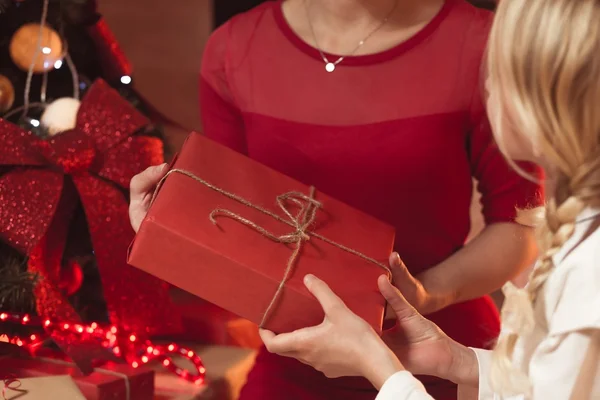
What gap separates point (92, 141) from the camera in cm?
110

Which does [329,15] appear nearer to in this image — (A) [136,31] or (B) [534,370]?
(B) [534,370]

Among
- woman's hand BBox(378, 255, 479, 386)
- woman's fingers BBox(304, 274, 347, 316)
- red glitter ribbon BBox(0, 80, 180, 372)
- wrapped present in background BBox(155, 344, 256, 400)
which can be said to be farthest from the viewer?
wrapped present in background BBox(155, 344, 256, 400)

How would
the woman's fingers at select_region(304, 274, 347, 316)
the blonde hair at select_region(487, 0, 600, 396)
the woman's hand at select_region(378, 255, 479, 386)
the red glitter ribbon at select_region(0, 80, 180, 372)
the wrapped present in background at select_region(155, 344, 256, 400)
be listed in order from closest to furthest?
1. the blonde hair at select_region(487, 0, 600, 396)
2. the woman's fingers at select_region(304, 274, 347, 316)
3. the woman's hand at select_region(378, 255, 479, 386)
4. the red glitter ribbon at select_region(0, 80, 180, 372)
5. the wrapped present in background at select_region(155, 344, 256, 400)

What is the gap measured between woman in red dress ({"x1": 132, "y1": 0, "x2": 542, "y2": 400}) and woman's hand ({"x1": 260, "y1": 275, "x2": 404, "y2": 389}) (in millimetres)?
276

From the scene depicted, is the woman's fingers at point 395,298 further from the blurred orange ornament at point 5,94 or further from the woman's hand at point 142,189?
the blurred orange ornament at point 5,94

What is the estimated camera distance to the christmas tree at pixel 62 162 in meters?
1.04

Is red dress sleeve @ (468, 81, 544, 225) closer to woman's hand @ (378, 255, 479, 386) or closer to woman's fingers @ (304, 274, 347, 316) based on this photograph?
woman's hand @ (378, 255, 479, 386)

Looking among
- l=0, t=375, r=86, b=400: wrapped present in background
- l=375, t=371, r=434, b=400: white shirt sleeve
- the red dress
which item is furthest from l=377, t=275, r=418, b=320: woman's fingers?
l=0, t=375, r=86, b=400: wrapped present in background

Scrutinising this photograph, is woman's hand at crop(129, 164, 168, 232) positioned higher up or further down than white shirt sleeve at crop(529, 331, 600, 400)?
higher up

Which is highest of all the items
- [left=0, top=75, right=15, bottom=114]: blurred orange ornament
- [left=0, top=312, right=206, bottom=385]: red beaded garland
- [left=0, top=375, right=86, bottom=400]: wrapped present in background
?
[left=0, top=75, right=15, bottom=114]: blurred orange ornament

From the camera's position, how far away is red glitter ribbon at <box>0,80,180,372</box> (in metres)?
1.04

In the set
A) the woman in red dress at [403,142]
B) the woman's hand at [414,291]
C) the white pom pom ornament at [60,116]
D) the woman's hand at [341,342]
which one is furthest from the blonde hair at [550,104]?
the white pom pom ornament at [60,116]

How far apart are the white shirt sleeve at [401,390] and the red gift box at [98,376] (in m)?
0.44

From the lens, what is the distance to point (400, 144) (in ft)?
3.58
